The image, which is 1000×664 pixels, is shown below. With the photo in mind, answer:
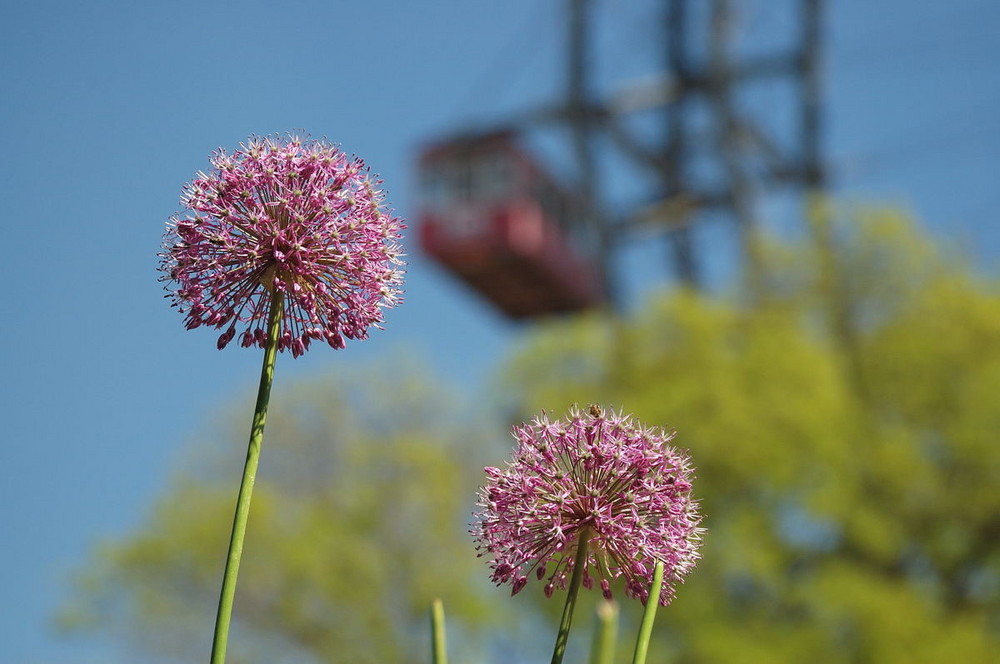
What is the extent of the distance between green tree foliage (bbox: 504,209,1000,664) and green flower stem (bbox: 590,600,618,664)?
2020 cm

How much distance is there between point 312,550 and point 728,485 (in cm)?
924

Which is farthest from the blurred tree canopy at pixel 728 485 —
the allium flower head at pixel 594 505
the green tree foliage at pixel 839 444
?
the allium flower head at pixel 594 505

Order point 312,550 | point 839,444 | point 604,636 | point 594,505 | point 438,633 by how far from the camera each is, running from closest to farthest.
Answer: point 604,636, point 438,633, point 594,505, point 839,444, point 312,550

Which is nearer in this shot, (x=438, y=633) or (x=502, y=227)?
(x=438, y=633)

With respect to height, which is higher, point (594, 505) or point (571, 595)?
point (594, 505)

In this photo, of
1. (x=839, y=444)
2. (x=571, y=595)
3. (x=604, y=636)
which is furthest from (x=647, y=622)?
(x=839, y=444)

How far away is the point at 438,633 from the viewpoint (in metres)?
1.84

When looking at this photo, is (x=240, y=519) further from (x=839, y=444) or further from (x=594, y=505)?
(x=839, y=444)

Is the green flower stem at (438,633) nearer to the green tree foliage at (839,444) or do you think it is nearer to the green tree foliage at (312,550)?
the green tree foliage at (839,444)

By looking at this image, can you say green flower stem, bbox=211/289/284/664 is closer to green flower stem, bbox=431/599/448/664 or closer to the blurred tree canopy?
green flower stem, bbox=431/599/448/664

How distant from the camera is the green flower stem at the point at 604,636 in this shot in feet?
4.58

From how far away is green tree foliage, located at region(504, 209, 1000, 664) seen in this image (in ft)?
71.6

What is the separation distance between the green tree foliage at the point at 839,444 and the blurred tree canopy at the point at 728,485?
0.15 ft

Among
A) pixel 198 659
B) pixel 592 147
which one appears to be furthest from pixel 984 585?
pixel 198 659
